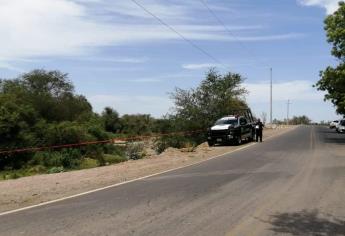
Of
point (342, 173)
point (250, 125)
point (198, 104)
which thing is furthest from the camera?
point (198, 104)

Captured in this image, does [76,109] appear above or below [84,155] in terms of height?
above

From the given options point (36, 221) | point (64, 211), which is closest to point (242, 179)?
point (64, 211)

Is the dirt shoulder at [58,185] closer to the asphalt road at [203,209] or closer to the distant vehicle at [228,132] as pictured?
the asphalt road at [203,209]

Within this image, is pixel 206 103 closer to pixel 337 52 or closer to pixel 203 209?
pixel 337 52

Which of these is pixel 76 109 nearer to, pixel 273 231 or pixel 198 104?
pixel 198 104

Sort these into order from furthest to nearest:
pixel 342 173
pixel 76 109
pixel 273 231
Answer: pixel 76 109 → pixel 342 173 → pixel 273 231

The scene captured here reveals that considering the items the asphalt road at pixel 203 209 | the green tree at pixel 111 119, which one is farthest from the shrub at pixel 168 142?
the green tree at pixel 111 119

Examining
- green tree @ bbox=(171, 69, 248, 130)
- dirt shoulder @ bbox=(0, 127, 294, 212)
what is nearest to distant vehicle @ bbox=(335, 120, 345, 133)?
green tree @ bbox=(171, 69, 248, 130)

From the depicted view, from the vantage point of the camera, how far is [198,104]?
5172 cm

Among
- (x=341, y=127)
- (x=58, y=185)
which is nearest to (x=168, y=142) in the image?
(x=58, y=185)

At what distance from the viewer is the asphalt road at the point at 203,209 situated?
29.6ft

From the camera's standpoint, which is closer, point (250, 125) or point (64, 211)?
point (64, 211)

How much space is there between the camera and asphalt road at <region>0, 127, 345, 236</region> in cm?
902

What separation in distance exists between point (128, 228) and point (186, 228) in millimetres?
933
